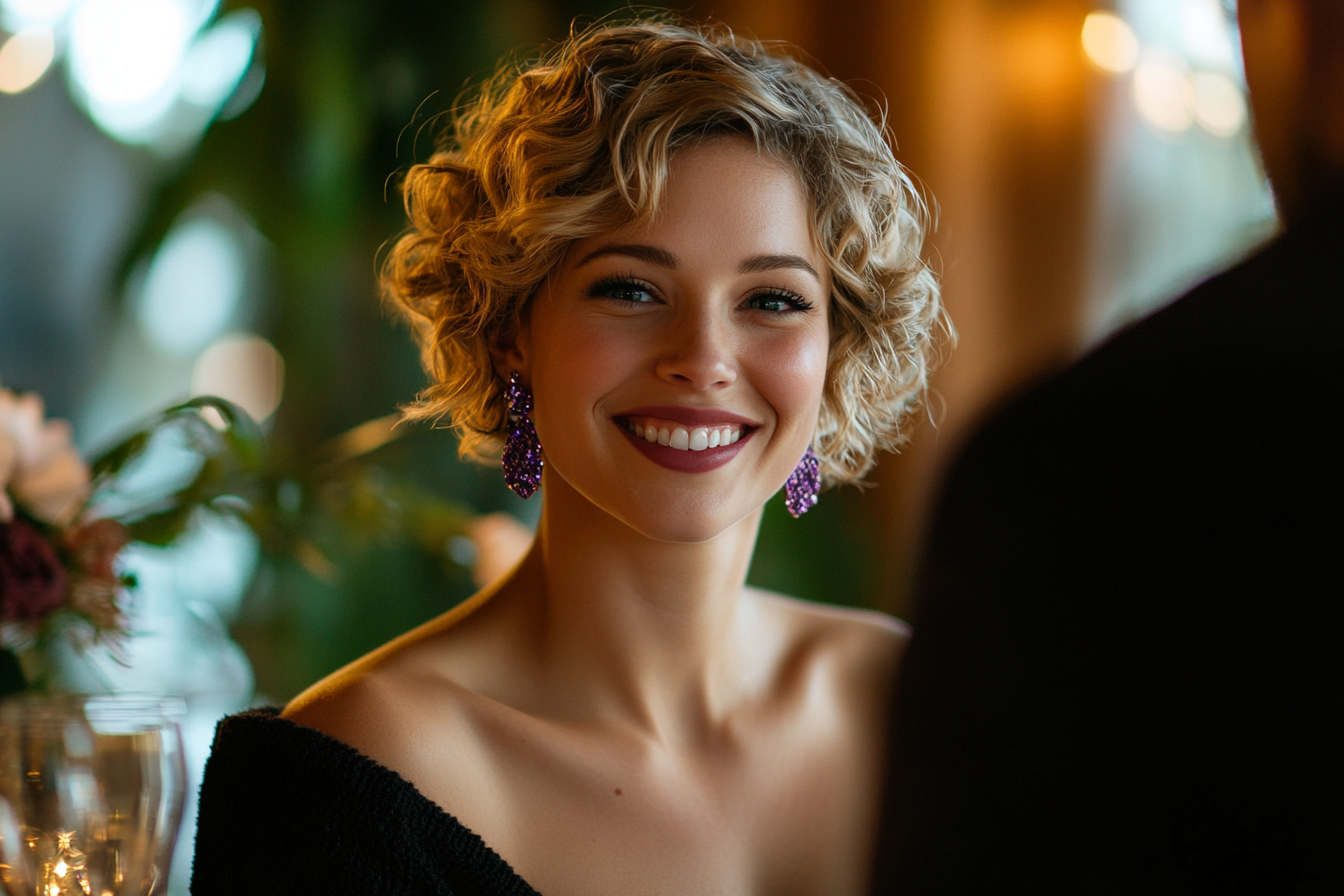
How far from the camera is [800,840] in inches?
52.5

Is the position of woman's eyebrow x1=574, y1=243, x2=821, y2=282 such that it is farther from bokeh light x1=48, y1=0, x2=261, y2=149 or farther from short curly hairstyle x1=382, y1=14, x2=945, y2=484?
bokeh light x1=48, y1=0, x2=261, y2=149

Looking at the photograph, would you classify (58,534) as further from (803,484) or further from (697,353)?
(803,484)

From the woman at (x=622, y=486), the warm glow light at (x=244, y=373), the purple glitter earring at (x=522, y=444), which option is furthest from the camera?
the warm glow light at (x=244, y=373)

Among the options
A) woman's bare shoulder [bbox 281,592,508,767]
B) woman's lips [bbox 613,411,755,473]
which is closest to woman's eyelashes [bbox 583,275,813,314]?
woman's lips [bbox 613,411,755,473]

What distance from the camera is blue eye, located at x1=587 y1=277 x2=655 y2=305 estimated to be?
3.94ft

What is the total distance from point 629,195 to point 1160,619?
2.85ft

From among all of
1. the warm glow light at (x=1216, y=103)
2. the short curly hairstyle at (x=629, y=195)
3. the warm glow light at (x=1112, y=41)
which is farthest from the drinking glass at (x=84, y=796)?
the warm glow light at (x=1216, y=103)

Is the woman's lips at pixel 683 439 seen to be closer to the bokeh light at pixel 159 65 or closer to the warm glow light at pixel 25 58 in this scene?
the bokeh light at pixel 159 65

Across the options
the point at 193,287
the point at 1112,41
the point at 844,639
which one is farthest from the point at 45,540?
the point at 1112,41

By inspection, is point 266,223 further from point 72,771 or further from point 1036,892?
point 1036,892

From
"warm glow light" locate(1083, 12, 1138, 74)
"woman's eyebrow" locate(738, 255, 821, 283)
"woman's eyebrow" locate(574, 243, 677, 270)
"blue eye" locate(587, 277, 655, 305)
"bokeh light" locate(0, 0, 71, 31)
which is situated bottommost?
"blue eye" locate(587, 277, 655, 305)

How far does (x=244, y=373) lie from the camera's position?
311 centimetres

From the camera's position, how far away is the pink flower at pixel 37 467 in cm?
126

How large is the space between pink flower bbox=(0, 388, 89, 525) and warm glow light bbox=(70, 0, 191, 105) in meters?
1.95
